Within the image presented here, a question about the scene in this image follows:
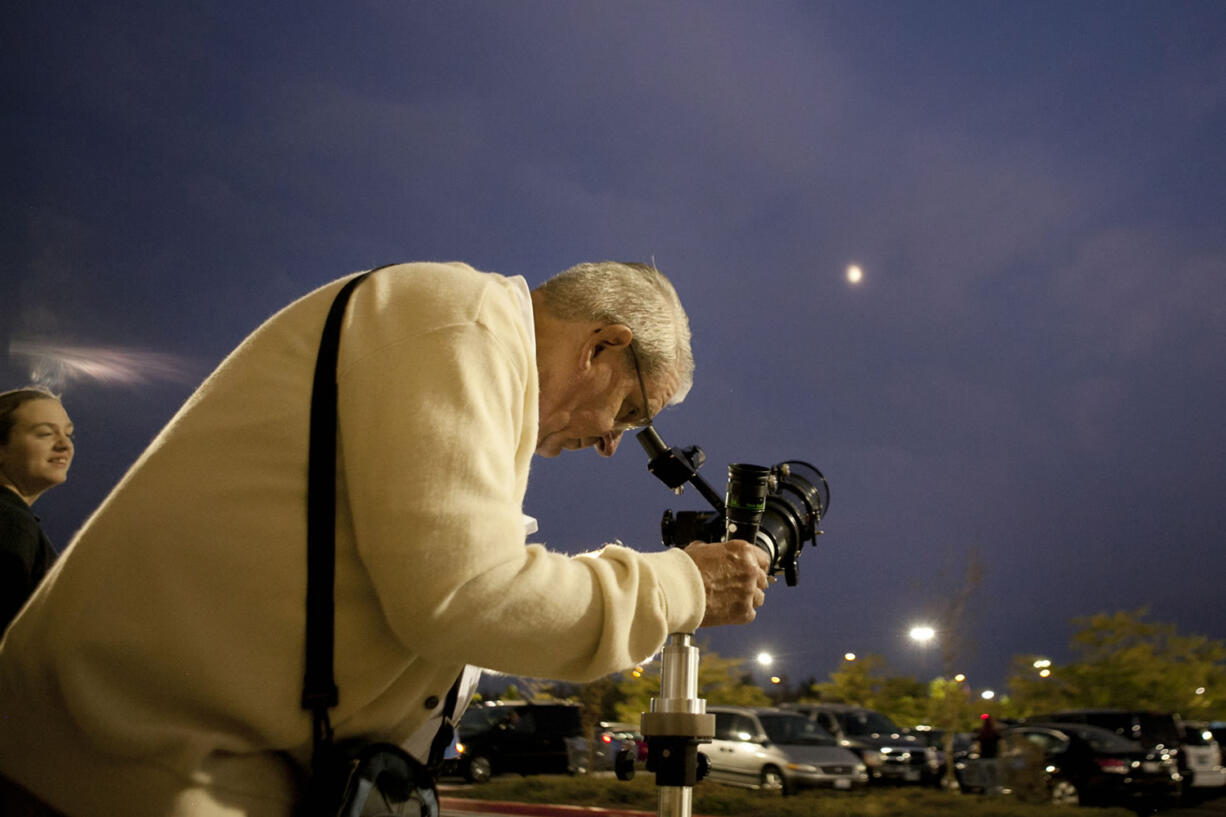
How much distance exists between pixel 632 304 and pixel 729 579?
60 cm

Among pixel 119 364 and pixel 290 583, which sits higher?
pixel 119 364

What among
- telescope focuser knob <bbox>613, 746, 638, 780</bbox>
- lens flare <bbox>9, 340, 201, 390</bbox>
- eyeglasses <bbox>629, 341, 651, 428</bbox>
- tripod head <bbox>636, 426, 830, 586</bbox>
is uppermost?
lens flare <bbox>9, 340, 201, 390</bbox>

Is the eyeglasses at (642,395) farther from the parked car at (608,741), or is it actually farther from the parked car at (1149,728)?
the parked car at (1149,728)

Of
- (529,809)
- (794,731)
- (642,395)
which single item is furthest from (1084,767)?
(642,395)

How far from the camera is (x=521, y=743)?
46.1ft

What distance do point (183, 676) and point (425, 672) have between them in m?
0.33

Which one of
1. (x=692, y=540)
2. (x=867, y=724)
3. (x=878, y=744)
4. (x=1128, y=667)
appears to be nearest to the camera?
(x=692, y=540)

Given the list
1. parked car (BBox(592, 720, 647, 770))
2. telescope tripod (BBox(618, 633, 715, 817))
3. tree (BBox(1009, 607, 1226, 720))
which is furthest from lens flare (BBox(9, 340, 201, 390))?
tree (BBox(1009, 607, 1226, 720))

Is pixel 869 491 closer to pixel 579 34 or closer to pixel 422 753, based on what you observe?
pixel 579 34

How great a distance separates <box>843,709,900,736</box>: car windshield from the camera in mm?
14945

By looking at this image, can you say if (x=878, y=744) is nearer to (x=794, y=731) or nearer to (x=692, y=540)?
(x=794, y=731)

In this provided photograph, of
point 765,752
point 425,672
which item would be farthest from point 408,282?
point 765,752

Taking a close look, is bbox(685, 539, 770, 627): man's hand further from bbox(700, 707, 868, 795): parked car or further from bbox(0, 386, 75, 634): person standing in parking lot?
bbox(700, 707, 868, 795): parked car

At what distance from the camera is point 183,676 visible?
48.9 inches
